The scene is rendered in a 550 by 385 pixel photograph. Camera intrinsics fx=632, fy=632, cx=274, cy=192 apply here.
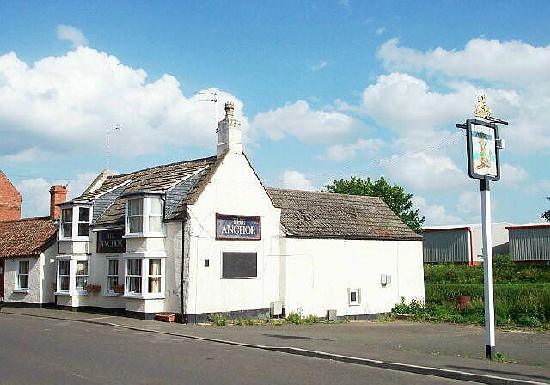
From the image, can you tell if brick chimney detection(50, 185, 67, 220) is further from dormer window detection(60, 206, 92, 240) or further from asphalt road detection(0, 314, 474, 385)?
asphalt road detection(0, 314, 474, 385)

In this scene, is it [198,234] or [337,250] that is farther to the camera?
[337,250]

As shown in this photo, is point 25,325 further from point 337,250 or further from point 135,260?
point 337,250

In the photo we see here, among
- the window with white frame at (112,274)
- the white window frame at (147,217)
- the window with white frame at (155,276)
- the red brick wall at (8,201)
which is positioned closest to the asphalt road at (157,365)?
the window with white frame at (155,276)

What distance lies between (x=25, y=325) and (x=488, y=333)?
16.0m

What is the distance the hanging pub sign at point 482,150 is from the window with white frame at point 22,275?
25.3 meters

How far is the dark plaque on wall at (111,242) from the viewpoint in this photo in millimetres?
28062

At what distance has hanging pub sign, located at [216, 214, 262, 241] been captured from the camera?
26620mm

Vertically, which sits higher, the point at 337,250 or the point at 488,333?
the point at 337,250

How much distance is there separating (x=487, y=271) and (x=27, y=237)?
27.1 metres

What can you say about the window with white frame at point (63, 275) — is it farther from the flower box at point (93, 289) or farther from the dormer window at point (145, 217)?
the dormer window at point (145, 217)

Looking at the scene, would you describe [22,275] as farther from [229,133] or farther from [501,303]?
[501,303]

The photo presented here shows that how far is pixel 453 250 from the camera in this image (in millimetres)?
55656

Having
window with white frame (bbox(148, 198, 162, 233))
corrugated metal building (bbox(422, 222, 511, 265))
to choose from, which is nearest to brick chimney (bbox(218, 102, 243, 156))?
window with white frame (bbox(148, 198, 162, 233))

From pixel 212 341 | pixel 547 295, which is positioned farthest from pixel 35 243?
pixel 547 295
